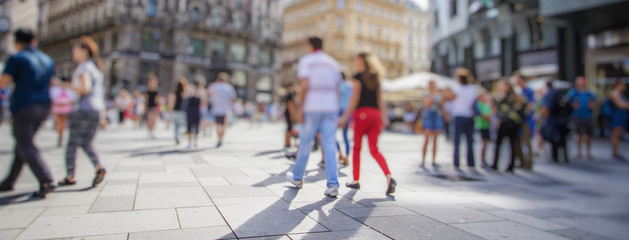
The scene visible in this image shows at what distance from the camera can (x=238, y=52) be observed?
42.3 meters

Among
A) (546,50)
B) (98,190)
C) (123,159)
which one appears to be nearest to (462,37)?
(546,50)

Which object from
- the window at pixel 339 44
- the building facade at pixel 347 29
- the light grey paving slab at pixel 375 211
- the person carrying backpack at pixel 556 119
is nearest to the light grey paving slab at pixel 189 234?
the light grey paving slab at pixel 375 211

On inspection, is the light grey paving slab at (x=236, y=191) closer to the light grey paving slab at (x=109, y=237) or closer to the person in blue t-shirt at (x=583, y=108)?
the light grey paving slab at (x=109, y=237)

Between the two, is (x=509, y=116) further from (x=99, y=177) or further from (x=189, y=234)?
(x=99, y=177)

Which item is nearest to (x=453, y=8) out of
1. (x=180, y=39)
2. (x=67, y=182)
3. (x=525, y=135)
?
(x=525, y=135)

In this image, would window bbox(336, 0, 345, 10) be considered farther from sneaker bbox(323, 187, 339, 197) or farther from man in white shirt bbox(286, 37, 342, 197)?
sneaker bbox(323, 187, 339, 197)

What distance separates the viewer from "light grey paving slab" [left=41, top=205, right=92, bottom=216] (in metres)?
3.50

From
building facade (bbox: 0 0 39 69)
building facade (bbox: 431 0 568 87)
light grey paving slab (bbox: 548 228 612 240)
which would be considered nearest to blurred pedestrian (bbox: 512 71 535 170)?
light grey paving slab (bbox: 548 228 612 240)

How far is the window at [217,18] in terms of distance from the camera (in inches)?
1580

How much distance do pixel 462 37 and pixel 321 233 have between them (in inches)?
1089

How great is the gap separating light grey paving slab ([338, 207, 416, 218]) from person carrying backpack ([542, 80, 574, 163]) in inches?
288

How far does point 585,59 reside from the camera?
1975 cm

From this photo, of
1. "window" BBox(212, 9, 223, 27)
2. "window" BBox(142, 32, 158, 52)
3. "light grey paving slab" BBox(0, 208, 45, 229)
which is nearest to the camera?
"light grey paving slab" BBox(0, 208, 45, 229)

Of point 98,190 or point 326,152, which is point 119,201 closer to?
point 98,190
